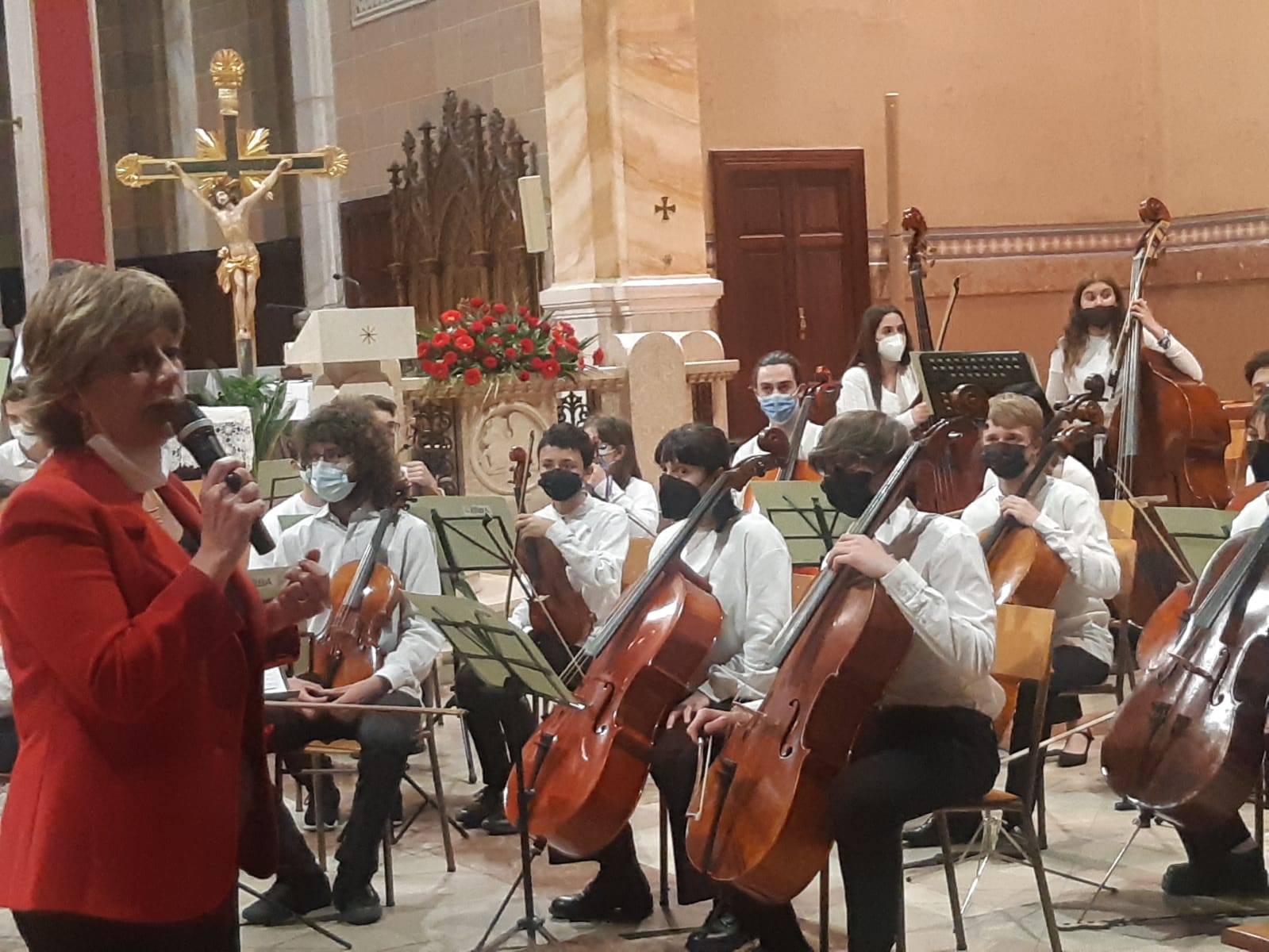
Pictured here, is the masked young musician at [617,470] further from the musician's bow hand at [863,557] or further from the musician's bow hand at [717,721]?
the musician's bow hand at [863,557]

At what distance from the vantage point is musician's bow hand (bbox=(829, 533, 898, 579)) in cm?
348

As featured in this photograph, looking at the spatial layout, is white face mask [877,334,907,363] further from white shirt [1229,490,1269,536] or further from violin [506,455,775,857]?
violin [506,455,775,857]

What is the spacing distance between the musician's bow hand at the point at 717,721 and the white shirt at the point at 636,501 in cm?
198

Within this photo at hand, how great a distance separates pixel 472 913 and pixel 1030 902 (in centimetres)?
142

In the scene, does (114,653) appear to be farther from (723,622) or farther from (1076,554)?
(1076,554)

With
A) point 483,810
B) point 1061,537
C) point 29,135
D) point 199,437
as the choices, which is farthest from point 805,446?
point 29,135

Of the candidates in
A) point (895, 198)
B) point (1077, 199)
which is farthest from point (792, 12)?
point (1077, 199)

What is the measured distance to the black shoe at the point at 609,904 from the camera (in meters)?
4.45

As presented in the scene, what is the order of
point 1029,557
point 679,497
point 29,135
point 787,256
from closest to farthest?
point 679,497 → point 1029,557 → point 29,135 → point 787,256

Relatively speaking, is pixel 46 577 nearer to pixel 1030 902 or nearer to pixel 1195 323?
pixel 1030 902

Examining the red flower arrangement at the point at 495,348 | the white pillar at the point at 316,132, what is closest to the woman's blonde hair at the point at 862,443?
the red flower arrangement at the point at 495,348

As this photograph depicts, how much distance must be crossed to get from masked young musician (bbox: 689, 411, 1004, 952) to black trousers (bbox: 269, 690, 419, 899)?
3.36ft

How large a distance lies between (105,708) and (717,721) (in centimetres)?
193

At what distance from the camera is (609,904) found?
445cm
